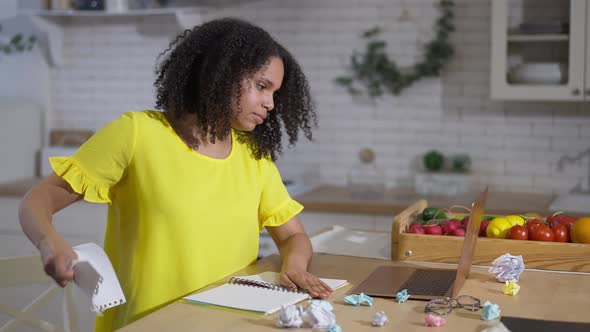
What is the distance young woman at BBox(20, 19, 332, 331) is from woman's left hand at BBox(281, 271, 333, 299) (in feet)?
0.15

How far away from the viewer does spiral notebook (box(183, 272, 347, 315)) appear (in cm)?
193

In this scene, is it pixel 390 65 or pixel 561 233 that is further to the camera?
pixel 390 65

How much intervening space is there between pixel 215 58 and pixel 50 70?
10.1 ft

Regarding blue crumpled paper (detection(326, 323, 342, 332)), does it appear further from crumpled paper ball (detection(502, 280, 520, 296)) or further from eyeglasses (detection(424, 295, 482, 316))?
crumpled paper ball (detection(502, 280, 520, 296))

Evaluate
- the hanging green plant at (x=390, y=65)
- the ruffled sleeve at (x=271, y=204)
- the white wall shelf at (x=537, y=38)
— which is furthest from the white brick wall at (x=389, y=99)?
the ruffled sleeve at (x=271, y=204)

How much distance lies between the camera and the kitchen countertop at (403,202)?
3924 mm

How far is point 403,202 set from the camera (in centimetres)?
405

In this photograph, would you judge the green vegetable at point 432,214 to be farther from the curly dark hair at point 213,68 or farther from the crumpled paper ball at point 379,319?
the crumpled paper ball at point 379,319

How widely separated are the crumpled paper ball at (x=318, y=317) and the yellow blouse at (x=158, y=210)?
0.64 metres

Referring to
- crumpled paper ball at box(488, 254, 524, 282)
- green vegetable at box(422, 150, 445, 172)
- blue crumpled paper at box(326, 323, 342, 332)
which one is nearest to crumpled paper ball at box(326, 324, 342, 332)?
blue crumpled paper at box(326, 323, 342, 332)

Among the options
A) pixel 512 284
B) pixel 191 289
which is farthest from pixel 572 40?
pixel 191 289

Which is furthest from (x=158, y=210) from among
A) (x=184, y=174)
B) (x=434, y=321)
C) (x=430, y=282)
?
(x=434, y=321)

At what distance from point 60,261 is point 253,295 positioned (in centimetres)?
48

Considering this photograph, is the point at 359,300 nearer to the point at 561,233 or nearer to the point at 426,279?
the point at 426,279
